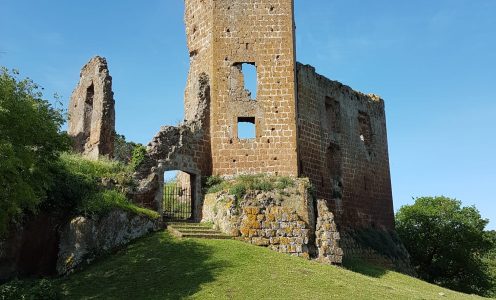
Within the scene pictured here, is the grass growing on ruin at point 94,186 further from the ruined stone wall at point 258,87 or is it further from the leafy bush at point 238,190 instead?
the ruined stone wall at point 258,87

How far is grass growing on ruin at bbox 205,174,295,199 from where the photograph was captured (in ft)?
59.0

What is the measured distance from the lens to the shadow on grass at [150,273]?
478 inches

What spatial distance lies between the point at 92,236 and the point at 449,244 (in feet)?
65.3

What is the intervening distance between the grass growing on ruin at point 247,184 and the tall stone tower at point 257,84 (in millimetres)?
525

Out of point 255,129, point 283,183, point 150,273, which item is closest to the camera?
point 150,273

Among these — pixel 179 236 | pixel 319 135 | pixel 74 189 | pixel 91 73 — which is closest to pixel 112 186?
pixel 74 189

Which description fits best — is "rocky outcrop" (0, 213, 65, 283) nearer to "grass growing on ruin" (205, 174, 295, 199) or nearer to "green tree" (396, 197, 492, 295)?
"grass growing on ruin" (205, 174, 295, 199)

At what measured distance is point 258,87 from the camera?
65.9ft

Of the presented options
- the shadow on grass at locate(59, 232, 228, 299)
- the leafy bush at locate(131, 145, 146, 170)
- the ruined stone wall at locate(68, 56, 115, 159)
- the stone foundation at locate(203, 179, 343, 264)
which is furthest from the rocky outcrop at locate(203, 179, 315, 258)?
the ruined stone wall at locate(68, 56, 115, 159)

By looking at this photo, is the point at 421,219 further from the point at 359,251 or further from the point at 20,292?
the point at 20,292

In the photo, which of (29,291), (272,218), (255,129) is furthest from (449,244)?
(29,291)

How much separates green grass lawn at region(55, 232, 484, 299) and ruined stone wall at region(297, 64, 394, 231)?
265 inches

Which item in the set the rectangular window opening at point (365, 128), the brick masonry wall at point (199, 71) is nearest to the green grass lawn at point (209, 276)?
the brick masonry wall at point (199, 71)

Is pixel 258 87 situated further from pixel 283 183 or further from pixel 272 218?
pixel 272 218
